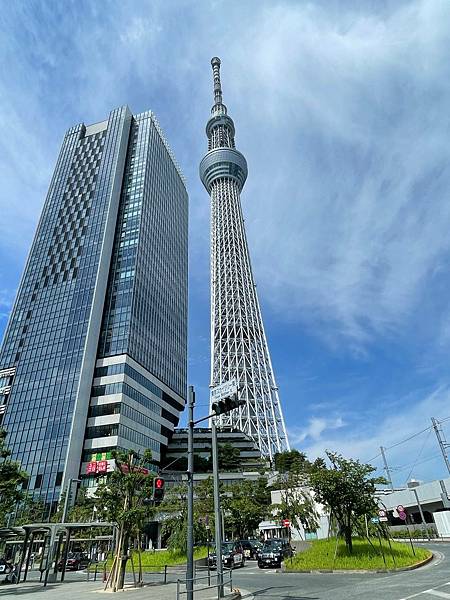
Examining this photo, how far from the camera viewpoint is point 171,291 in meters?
109

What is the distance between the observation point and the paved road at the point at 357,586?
13.3 metres

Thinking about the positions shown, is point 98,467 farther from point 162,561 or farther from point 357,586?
point 357,586

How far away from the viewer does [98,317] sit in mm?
82688

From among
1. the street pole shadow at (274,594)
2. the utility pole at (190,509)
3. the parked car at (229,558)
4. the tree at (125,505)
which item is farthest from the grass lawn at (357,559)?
the utility pole at (190,509)

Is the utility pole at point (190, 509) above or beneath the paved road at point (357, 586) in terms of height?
above

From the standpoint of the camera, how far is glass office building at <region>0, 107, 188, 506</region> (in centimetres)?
7162

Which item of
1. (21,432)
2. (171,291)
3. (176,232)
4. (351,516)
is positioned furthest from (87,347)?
(351,516)

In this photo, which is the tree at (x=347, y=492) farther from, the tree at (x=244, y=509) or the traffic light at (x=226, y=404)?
the tree at (x=244, y=509)

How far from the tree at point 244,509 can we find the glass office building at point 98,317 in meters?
25.0

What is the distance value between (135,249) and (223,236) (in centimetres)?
4400

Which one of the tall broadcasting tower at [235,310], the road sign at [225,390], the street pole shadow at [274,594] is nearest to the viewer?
the street pole shadow at [274,594]

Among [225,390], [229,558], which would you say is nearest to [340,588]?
[225,390]

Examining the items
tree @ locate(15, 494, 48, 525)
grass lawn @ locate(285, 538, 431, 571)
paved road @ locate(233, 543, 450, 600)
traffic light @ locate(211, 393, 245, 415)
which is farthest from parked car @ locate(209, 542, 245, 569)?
tree @ locate(15, 494, 48, 525)

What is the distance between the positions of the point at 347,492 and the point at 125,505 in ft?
46.8
